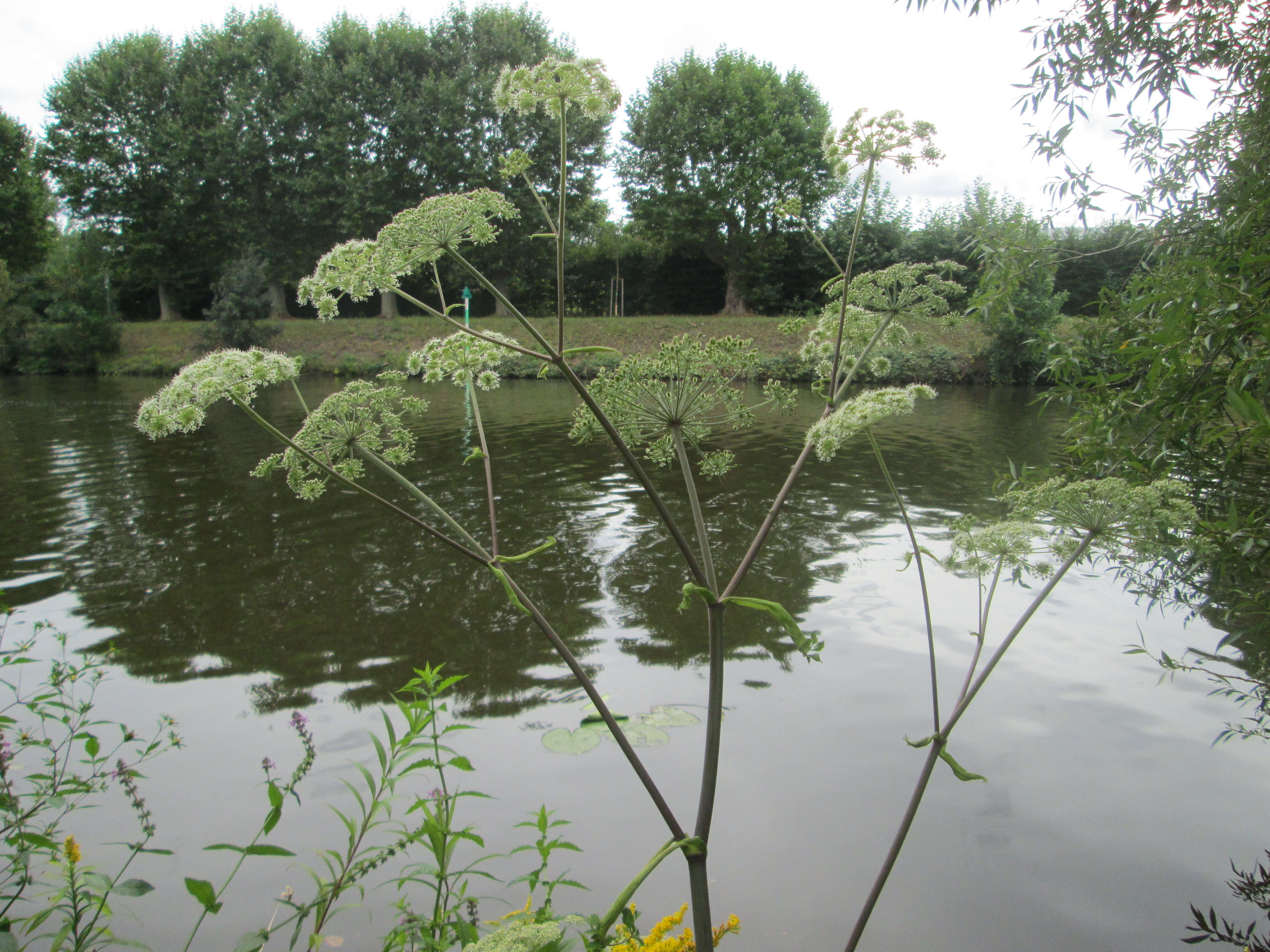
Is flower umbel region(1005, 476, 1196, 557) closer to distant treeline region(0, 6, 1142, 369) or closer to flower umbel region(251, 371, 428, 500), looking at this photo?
flower umbel region(251, 371, 428, 500)

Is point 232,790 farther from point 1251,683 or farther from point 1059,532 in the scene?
point 1251,683

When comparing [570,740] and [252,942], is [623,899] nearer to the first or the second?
[252,942]

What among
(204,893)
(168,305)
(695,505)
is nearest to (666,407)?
(695,505)

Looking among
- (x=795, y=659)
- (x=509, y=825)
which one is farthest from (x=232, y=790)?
(x=795, y=659)

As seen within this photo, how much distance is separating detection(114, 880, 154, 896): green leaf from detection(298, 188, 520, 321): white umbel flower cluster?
1.39 metres

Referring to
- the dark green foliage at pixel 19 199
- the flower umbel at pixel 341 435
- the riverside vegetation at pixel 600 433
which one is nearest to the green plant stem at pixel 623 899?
the riverside vegetation at pixel 600 433

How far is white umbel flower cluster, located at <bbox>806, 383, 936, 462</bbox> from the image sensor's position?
5.23 feet

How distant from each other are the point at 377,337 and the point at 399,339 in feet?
3.75

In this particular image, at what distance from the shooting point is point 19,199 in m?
36.5

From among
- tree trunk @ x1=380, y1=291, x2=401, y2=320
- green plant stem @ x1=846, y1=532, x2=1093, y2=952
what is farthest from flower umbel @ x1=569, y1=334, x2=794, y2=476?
tree trunk @ x1=380, y1=291, x2=401, y2=320

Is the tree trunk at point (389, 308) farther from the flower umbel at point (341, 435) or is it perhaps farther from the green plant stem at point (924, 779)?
the green plant stem at point (924, 779)

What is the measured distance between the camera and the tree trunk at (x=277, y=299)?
3769 centimetres

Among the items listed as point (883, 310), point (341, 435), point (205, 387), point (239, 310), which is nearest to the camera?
point (205, 387)

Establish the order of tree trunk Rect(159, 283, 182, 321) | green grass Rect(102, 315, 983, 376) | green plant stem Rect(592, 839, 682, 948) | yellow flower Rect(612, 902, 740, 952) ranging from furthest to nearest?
tree trunk Rect(159, 283, 182, 321) < green grass Rect(102, 315, 983, 376) < yellow flower Rect(612, 902, 740, 952) < green plant stem Rect(592, 839, 682, 948)
